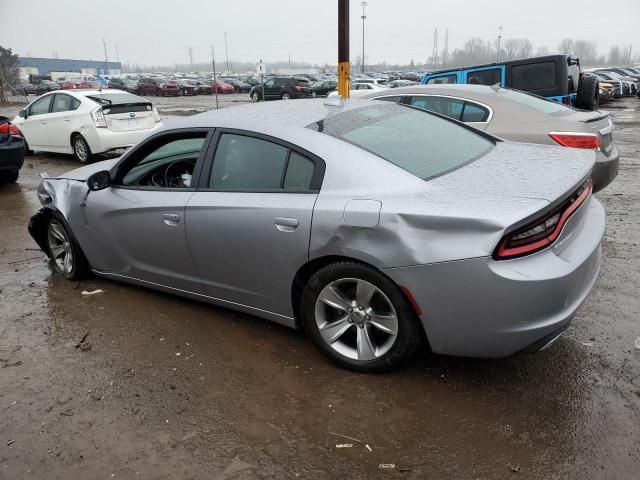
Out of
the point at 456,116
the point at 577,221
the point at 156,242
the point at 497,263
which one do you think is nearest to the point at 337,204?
the point at 497,263

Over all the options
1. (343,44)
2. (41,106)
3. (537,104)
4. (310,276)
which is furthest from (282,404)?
(41,106)

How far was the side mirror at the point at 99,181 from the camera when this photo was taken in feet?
13.1

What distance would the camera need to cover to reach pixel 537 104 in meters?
5.87

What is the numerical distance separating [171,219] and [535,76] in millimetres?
8121

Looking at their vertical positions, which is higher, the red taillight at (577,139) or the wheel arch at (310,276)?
the red taillight at (577,139)

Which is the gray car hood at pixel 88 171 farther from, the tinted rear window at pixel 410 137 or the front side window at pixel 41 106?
the front side window at pixel 41 106

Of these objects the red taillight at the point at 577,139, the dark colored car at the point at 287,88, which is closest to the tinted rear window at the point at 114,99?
the red taillight at the point at 577,139

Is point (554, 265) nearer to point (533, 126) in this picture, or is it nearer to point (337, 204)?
point (337, 204)

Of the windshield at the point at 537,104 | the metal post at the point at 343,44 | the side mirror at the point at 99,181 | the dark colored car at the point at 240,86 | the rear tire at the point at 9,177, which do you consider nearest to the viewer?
the side mirror at the point at 99,181

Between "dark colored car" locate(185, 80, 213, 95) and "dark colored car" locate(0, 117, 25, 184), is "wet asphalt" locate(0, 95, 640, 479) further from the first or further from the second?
"dark colored car" locate(185, 80, 213, 95)

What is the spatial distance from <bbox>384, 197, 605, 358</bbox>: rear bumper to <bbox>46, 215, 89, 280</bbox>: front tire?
9.74ft

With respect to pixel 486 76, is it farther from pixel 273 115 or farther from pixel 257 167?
pixel 257 167

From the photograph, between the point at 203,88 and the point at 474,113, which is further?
the point at 203,88

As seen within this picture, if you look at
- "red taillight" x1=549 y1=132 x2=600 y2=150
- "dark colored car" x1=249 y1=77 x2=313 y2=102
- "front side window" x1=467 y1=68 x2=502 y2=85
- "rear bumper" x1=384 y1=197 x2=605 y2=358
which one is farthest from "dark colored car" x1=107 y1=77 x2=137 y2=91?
"rear bumper" x1=384 y1=197 x2=605 y2=358
